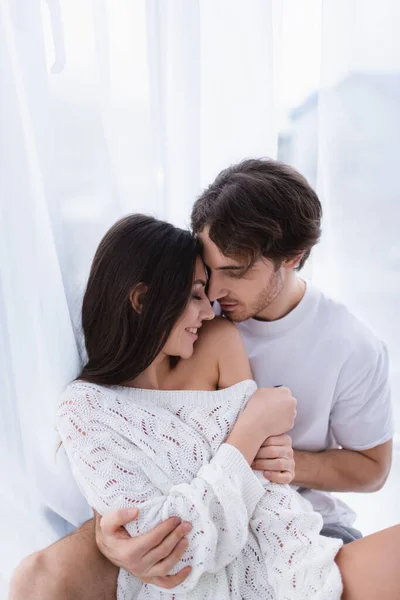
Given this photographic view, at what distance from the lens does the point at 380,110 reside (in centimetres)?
164

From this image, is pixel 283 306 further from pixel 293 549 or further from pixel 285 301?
pixel 293 549

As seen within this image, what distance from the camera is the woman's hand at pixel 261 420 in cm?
119

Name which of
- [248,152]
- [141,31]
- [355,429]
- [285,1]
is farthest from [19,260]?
[285,1]

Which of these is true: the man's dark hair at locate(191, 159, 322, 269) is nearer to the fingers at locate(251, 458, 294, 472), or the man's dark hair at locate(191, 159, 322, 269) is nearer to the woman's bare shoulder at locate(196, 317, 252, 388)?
the woman's bare shoulder at locate(196, 317, 252, 388)

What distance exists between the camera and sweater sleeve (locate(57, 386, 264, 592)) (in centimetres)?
108

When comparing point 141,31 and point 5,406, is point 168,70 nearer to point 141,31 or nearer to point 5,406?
point 141,31

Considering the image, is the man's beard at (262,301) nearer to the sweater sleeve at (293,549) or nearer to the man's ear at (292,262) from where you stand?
the man's ear at (292,262)

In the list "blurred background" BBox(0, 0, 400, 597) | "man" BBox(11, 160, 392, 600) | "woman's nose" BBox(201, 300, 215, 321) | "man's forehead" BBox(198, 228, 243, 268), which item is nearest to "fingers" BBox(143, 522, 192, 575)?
"man" BBox(11, 160, 392, 600)

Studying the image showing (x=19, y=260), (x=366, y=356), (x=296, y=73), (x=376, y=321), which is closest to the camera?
(x=19, y=260)

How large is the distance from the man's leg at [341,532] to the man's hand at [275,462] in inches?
12.7

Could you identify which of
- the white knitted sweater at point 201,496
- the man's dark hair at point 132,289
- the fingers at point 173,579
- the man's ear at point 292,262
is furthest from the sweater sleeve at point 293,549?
the man's ear at point 292,262

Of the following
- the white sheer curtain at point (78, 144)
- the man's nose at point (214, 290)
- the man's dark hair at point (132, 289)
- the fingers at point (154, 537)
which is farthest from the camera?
the man's nose at point (214, 290)

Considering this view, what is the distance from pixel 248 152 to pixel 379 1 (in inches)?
20.2

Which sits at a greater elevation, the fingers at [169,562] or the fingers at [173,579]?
the fingers at [169,562]
